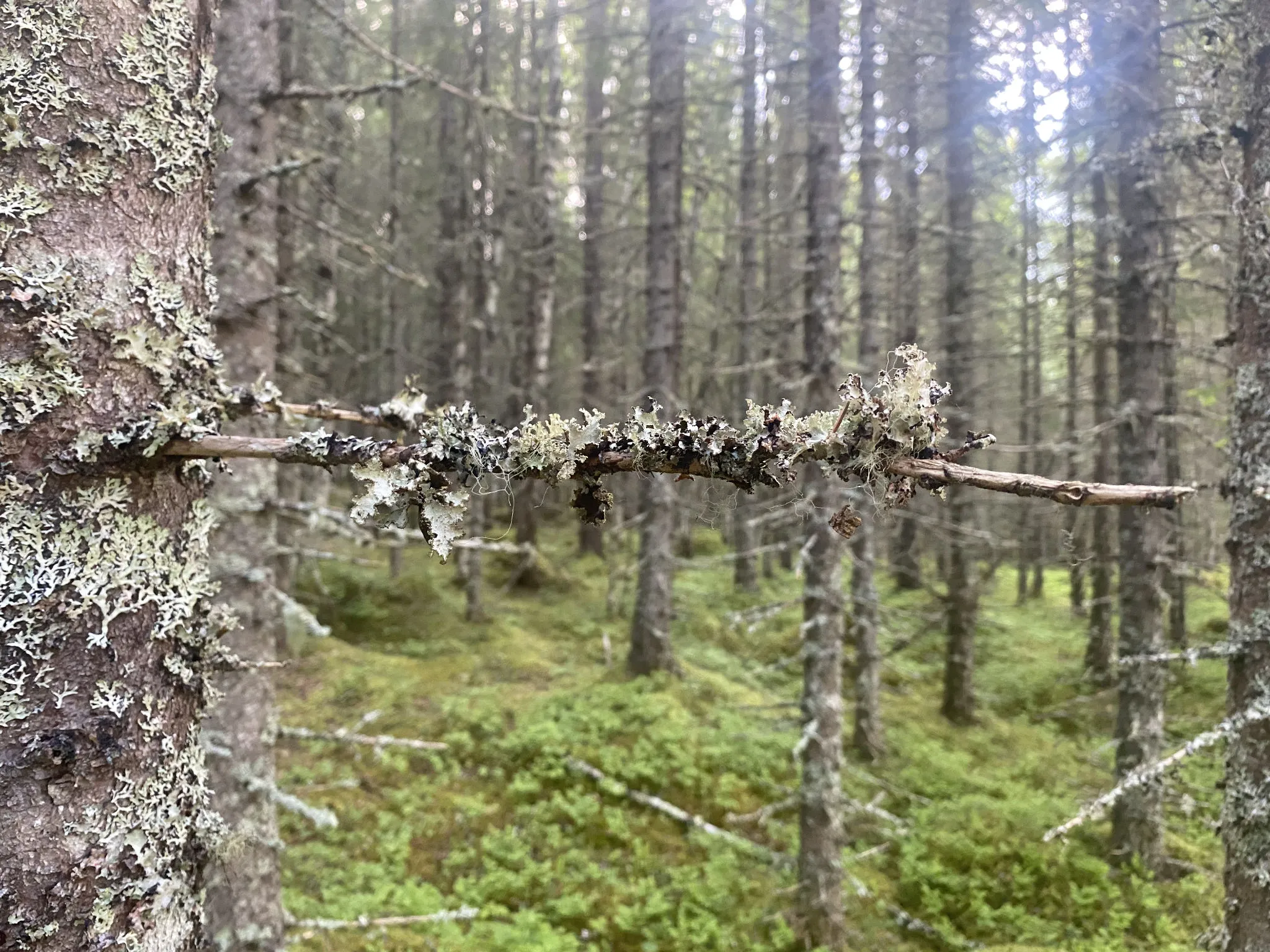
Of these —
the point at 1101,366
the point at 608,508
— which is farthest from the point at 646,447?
the point at 1101,366

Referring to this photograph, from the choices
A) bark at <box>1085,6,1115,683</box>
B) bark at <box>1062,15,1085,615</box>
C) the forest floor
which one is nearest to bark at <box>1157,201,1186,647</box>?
bark at <box>1085,6,1115,683</box>

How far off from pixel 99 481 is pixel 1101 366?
16.5m

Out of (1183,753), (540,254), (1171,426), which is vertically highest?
(540,254)

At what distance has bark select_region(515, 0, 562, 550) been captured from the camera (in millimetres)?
12195

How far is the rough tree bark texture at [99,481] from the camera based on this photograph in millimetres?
1121

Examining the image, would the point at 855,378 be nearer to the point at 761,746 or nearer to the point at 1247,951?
the point at 1247,951

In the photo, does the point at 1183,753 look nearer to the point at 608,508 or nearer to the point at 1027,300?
the point at 608,508

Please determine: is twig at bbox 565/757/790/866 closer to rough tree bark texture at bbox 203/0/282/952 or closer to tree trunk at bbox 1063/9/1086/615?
rough tree bark texture at bbox 203/0/282/952

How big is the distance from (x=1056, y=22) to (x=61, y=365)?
11365mm

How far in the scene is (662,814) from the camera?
6.73m

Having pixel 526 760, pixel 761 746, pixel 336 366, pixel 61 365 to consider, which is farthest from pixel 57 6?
pixel 336 366

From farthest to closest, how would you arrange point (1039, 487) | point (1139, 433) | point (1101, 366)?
1. point (1101, 366)
2. point (1139, 433)
3. point (1039, 487)

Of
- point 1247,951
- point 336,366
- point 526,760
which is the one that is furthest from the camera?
point 336,366

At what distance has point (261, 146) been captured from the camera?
14.0 feet
